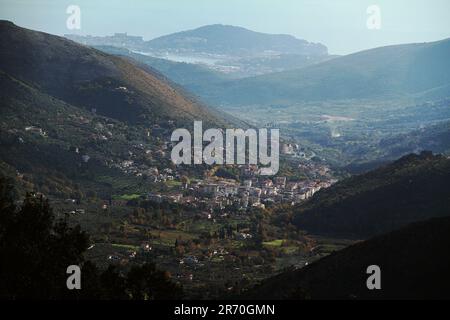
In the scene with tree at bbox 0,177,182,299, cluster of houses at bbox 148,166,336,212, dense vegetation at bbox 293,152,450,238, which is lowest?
tree at bbox 0,177,182,299

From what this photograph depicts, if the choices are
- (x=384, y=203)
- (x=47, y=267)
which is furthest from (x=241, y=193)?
(x=47, y=267)

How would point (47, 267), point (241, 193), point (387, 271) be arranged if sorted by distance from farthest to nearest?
point (241, 193) → point (387, 271) → point (47, 267)

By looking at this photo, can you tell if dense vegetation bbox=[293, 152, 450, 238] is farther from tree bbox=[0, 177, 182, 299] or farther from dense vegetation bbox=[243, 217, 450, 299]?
tree bbox=[0, 177, 182, 299]

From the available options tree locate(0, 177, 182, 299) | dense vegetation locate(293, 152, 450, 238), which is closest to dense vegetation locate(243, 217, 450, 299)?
tree locate(0, 177, 182, 299)

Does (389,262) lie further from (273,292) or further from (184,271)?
(184,271)

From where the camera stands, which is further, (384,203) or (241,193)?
(241,193)

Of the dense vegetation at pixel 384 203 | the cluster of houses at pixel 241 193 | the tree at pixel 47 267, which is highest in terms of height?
the cluster of houses at pixel 241 193

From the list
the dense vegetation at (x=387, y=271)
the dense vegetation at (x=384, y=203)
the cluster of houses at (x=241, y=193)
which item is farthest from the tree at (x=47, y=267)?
the cluster of houses at (x=241, y=193)

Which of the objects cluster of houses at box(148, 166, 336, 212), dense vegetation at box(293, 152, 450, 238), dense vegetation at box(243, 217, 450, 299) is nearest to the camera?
dense vegetation at box(243, 217, 450, 299)

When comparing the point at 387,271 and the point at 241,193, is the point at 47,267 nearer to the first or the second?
the point at 387,271

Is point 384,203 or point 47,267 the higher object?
point 384,203

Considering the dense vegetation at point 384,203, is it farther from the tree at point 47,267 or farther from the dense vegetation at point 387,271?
the tree at point 47,267

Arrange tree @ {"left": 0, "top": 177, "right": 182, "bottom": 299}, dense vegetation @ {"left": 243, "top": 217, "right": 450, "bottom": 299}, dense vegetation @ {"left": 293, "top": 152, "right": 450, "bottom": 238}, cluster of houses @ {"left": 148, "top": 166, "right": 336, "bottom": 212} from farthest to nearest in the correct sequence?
1. cluster of houses @ {"left": 148, "top": 166, "right": 336, "bottom": 212}
2. dense vegetation @ {"left": 293, "top": 152, "right": 450, "bottom": 238}
3. dense vegetation @ {"left": 243, "top": 217, "right": 450, "bottom": 299}
4. tree @ {"left": 0, "top": 177, "right": 182, "bottom": 299}
